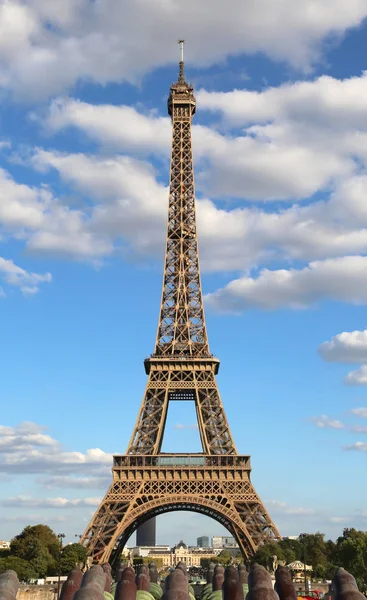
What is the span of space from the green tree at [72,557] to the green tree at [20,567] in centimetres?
391

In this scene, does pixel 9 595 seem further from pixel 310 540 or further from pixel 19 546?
pixel 310 540

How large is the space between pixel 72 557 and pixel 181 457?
17357 millimetres

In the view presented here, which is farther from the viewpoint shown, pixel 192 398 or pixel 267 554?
pixel 192 398

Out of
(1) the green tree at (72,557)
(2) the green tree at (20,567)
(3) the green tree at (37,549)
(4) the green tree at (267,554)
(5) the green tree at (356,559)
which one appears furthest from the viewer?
(3) the green tree at (37,549)

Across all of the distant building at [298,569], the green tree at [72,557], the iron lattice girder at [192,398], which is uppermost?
the iron lattice girder at [192,398]

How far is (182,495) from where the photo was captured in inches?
3398

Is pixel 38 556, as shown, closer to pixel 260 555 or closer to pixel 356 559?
pixel 260 555

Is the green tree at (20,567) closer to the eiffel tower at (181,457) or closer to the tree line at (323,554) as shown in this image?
the eiffel tower at (181,457)

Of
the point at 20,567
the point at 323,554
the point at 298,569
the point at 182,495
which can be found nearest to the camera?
the point at 20,567

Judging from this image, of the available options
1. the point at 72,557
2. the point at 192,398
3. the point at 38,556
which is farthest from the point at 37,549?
the point at 192,398

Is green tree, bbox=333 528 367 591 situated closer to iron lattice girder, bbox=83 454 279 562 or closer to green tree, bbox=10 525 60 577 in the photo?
iron lattice girder, bbox=83 454 279 562

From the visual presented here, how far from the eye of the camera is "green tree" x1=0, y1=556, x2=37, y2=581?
80312 mm

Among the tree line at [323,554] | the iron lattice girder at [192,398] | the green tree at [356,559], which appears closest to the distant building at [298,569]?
the tree line at [323,554]

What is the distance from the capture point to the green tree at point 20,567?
80312 millimetres
